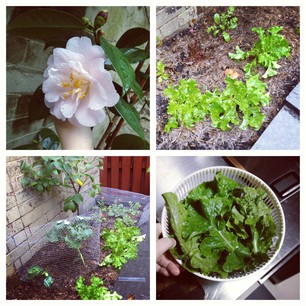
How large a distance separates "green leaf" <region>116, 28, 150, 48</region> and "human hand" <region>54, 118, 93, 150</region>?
308 millimetres

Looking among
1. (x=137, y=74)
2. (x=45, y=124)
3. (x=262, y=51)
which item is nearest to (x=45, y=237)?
(x=45, y=124)

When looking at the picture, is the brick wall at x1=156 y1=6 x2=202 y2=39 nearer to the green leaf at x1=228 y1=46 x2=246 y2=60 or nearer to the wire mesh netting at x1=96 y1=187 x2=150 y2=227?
the green leaf at x1=228 y1=46 x2=246 y2=60

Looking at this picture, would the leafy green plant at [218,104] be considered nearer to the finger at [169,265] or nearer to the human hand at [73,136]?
the human hand at [73,136]

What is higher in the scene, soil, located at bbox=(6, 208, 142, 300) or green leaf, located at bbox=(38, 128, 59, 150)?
green leaf, located at bbox=(38, 128, 59, 150)

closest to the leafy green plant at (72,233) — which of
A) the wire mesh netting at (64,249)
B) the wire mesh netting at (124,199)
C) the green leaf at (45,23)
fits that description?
the wire mesh netting at (64,249)

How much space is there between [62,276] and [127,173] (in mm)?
445

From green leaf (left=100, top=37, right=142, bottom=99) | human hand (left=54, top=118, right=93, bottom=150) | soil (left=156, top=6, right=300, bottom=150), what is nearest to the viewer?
green leaf (left=100, top=37, right=142, bottom=99)

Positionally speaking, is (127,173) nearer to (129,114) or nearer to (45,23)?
(129,114)

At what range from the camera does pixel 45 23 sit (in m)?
1.23

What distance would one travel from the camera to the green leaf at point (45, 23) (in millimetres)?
1221

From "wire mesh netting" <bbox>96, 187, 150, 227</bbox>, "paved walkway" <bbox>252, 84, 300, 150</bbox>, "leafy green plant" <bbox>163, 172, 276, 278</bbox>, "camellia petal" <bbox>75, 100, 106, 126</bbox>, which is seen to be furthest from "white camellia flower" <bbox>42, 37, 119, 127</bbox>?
"paved walkway" <bbox>252, 84, 300, 150</bbox>

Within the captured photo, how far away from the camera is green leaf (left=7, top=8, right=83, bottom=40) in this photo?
1221 mm

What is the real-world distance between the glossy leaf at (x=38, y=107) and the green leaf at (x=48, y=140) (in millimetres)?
58

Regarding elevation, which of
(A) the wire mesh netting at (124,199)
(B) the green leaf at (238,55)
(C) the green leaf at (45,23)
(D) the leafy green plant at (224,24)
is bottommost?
(A) the wire mesh netting at (124,199)
